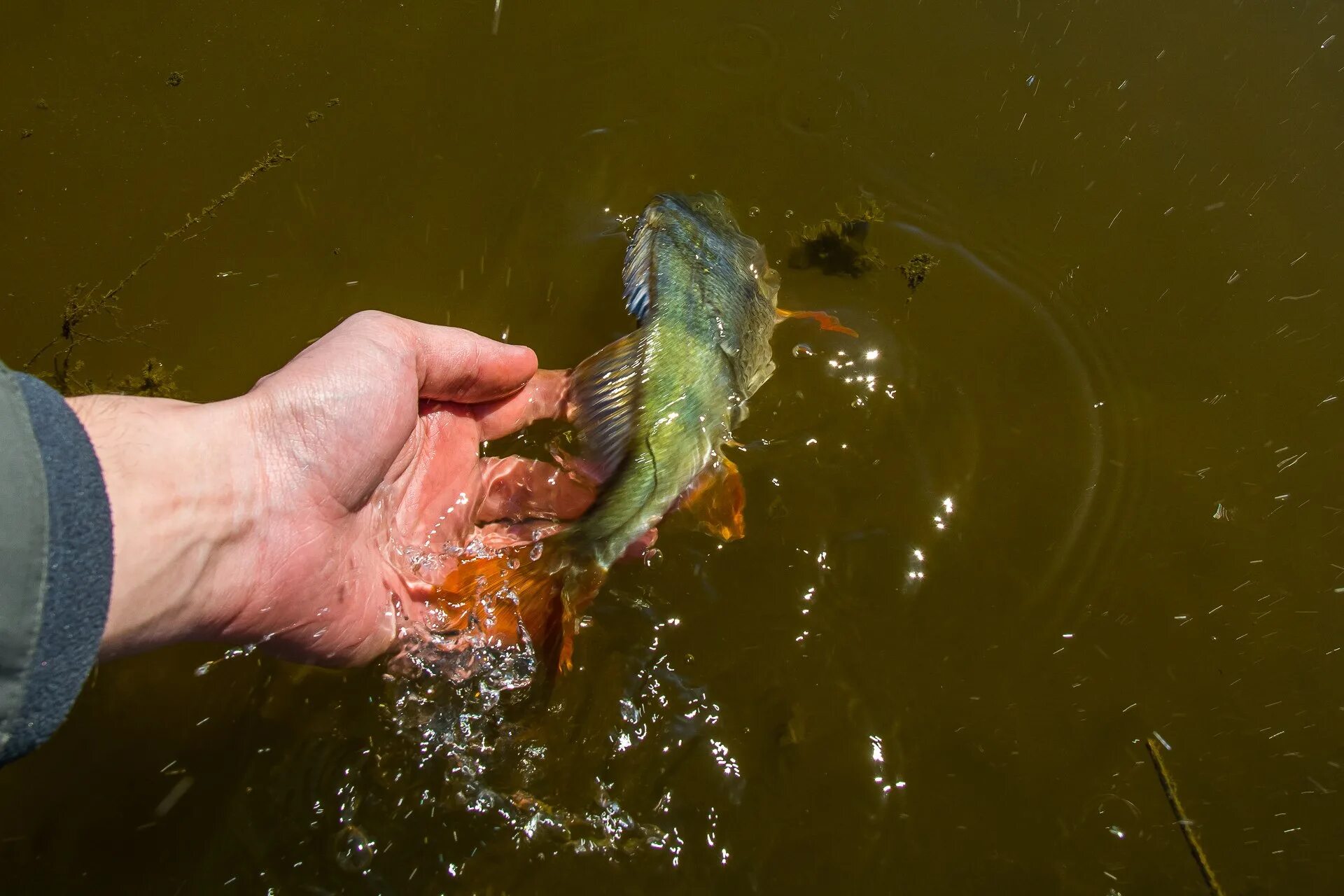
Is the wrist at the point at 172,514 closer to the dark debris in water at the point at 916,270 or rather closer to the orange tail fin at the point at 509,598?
the orange tail fin at the point at 509,598

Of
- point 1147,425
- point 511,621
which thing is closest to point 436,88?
point 511,621

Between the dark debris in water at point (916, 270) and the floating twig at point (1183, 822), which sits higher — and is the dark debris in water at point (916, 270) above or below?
above

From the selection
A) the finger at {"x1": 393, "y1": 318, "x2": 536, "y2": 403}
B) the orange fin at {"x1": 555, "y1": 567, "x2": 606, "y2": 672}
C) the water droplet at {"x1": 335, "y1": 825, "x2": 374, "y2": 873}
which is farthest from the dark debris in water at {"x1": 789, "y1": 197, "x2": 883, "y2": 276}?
the water droplet at {"x1": 335, "y1": 825, "x2": 374, "y2": 873}

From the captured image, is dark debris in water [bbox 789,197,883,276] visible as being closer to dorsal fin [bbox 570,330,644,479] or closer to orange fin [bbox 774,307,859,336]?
orange fin [bbox 774,307,859,336]

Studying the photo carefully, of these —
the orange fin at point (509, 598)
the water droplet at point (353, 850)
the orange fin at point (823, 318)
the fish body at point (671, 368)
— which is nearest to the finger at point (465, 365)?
the fish body at point (671, 368)

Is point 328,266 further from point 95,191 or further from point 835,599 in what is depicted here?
point 835,599

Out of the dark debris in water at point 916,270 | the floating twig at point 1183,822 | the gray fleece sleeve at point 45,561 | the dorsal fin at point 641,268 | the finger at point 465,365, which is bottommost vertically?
the gray fleece sleeve at point 45,561
